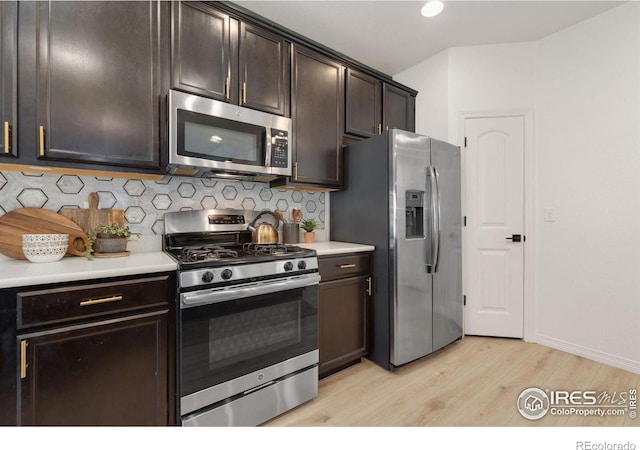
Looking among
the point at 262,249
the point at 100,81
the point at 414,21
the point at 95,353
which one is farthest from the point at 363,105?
the point at 95,353

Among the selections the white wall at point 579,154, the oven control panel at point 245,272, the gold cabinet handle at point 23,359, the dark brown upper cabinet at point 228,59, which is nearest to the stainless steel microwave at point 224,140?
A: the dark brown upper cabinet at point 228,59

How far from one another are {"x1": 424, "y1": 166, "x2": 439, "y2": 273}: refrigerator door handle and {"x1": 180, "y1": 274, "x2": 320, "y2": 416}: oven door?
101 centimetres

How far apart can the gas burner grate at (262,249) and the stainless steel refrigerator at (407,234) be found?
775 millimetres

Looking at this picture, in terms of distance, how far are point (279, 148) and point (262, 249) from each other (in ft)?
2.37

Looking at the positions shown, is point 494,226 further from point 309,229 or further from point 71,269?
point 71,269

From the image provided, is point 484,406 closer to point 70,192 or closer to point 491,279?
point 491,279

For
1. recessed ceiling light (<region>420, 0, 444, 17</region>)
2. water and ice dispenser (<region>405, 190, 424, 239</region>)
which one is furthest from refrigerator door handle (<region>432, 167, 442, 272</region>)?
recessed ceiling light (<region>420, 0, 444, 17</region>)

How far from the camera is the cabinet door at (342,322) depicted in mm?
2037

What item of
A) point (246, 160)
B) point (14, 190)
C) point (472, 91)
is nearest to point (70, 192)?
point (14, 190)

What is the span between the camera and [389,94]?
285 cm

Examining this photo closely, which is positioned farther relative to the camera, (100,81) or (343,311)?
(343,311)

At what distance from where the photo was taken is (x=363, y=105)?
8.72ft

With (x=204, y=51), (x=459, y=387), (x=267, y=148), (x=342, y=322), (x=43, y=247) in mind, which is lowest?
(x=459, y=387)

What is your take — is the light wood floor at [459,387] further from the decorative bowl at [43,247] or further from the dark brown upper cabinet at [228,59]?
the dark brown upper cabinet at [228,59]
